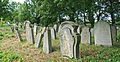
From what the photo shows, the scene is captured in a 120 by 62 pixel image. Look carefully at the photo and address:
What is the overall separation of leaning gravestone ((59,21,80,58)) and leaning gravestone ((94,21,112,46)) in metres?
3.14

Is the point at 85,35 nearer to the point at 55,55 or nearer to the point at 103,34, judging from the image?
the point at 103,34

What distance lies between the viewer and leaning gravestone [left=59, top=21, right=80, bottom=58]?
14.8ft

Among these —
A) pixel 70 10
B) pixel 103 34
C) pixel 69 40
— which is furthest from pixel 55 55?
pixel 70 10

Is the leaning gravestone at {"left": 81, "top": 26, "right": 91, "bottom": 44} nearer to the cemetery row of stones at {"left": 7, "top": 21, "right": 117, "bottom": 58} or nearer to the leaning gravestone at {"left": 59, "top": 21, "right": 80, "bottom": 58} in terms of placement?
the cemetery row of stones at {"left": 7, "top": 21, "right": 117, "bottom": 58}

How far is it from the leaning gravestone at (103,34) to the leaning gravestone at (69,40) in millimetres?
3135

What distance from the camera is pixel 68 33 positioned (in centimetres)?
468

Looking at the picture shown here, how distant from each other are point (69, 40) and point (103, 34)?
3.29 metres

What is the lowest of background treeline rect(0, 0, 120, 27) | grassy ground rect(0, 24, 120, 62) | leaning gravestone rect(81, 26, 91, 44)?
grassy ground rect(0, 24, 120, 62)

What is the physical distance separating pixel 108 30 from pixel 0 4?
12.5 metres

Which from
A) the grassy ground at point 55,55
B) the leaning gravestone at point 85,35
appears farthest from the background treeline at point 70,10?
the grassy ground at point 55,55

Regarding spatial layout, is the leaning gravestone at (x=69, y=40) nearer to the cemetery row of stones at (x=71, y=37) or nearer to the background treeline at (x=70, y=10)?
the cemetery row of stones at (x=71, y=37)

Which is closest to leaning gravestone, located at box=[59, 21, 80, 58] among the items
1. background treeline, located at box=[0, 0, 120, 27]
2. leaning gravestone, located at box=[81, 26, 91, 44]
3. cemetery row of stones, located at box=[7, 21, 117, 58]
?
cemetery row of stones, located at box=[7, 21, 117, 58]

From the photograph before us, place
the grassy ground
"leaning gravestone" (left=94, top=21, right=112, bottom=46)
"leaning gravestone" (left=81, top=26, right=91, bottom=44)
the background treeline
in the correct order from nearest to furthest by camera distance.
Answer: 1. the grassy ground
2. "leaning gravestone" (left=94, top=21, right=112, bottom=46)
3. "leaning gravestone" (left=81, top=26, right=91, bottom=44)
4. the background treeline

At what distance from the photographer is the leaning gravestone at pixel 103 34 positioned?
6750 millimetres
